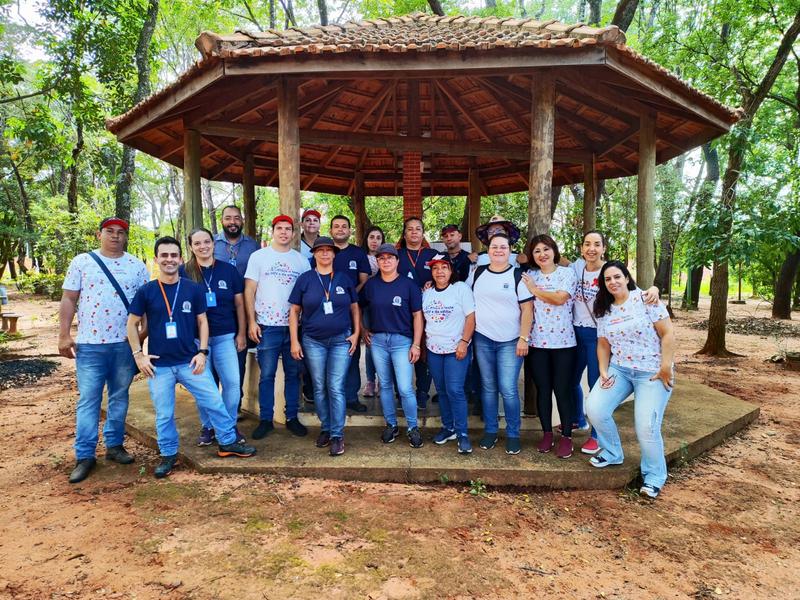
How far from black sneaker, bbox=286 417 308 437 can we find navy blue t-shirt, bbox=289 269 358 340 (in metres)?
1.05

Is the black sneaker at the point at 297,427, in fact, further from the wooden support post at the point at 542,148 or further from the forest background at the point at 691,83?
the forest background at the point at 691,83

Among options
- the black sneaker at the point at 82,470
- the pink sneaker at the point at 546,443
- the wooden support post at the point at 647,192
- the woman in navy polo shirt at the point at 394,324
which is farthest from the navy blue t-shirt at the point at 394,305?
the wooden support post at the point at 647,192

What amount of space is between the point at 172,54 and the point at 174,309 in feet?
89.6

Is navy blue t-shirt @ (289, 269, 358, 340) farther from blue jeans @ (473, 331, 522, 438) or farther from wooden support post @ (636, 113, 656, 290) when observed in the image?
wooden support post @ (636, 113, 656, 290)

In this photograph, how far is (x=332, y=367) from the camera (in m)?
4.03

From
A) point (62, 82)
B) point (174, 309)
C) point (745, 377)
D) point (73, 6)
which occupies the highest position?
point (73, 6)

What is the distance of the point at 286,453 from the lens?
13.5ft

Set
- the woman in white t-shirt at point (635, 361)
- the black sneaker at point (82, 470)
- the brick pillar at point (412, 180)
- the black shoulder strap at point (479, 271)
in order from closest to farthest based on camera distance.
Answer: the woman in white t-shirt at point (635, 361) → the black sneaker at point (82, 470) → the black shoulder strap at point (479, 271) → the brick pillar at point (412, 180)

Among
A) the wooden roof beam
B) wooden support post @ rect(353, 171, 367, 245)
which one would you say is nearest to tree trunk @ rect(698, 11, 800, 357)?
the wooden roof beam

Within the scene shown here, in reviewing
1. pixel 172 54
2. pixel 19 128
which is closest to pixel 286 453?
pixel 19 128

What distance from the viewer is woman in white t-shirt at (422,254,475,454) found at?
3979 mm

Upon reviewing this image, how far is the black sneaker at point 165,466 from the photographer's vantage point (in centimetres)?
386

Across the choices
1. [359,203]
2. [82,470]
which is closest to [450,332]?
[82,470]

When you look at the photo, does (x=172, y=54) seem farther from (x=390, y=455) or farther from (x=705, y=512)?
(x=705, y=512)
